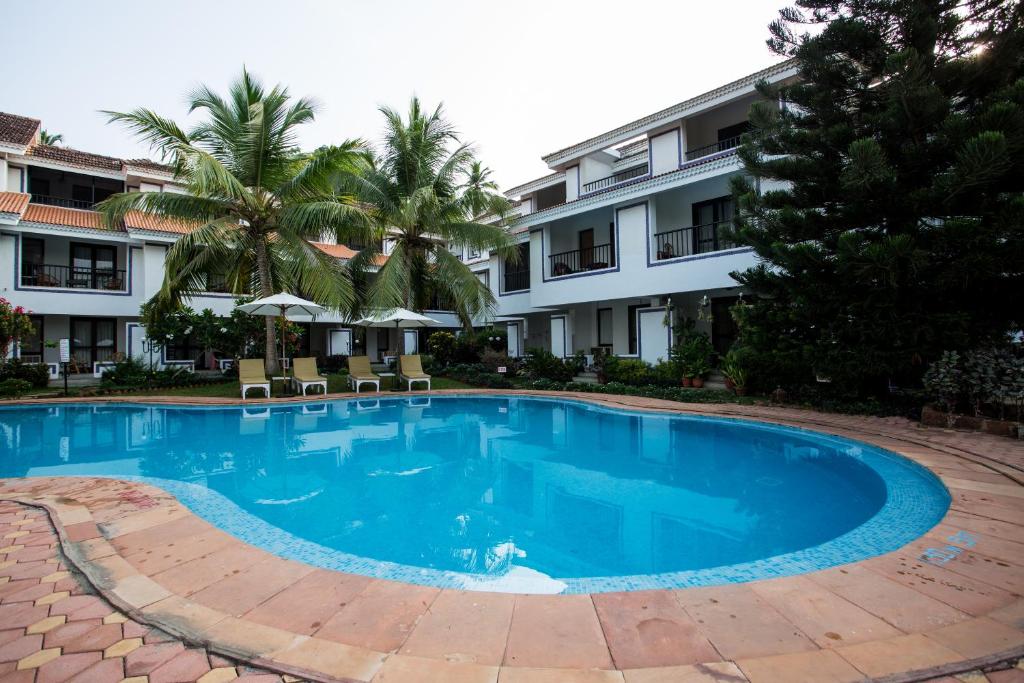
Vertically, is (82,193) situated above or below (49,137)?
below

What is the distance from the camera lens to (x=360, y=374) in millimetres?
15984

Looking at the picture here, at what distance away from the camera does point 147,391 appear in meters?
14.4

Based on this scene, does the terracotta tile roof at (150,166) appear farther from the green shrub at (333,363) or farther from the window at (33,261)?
the green shrub at (333,363)

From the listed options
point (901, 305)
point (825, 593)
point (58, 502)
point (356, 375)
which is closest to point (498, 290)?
point (356, 375)

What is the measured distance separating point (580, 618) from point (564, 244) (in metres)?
18.8

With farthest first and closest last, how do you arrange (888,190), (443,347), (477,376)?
(443,347) → (477,376) → (888,190)

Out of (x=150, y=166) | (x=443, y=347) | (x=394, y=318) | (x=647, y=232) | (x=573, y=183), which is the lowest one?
(x=443, y=347)

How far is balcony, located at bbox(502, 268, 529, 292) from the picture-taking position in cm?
2209

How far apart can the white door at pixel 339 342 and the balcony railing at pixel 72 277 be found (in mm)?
8418

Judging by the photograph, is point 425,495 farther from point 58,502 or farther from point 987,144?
point 987,144

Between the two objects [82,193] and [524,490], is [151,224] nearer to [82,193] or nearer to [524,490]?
[82,193]

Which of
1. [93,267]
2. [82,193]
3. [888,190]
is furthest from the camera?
[82,193]

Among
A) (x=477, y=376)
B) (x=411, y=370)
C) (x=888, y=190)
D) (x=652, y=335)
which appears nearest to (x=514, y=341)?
(x=477, y=376)

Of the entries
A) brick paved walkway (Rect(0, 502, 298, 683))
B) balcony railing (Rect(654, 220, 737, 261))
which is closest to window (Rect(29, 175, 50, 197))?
balcony railing (Rect(654, 220, 737, 261))
